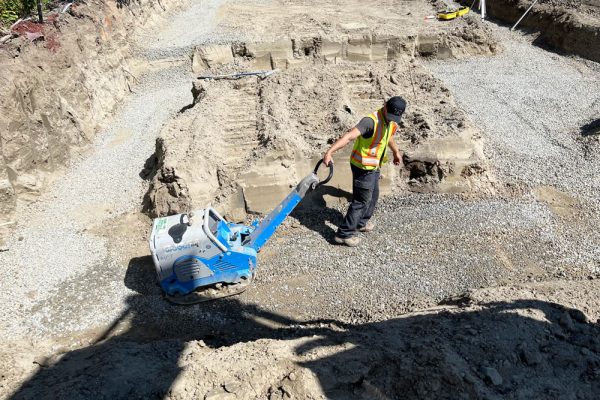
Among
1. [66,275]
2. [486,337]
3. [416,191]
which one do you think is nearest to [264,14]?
[416,191]

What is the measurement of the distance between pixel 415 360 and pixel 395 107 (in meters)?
2.74

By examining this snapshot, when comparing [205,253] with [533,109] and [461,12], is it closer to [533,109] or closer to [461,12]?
[533,109]

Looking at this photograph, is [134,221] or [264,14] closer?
[134,221]

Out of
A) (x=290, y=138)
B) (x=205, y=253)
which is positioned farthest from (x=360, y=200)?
(x=205, y=253)

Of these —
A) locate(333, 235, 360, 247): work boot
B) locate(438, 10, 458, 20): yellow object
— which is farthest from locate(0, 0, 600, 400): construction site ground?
locate(438, 10, 458, 20): yellow object

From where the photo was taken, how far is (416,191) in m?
6.67

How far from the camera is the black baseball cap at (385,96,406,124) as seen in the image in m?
4.85

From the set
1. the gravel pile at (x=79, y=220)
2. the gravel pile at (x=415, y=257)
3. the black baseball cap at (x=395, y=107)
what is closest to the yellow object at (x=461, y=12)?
the gravel pile at (x=79, y=220)

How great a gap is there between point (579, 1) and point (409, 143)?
11068 mm

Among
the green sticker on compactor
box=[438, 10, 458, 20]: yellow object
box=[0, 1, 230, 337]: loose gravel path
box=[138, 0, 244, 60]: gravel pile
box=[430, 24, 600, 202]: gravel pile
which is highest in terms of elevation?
box=[438, 10, 458, 20]: yellow object

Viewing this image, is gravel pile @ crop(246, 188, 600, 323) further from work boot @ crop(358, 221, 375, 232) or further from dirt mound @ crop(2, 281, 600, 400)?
dirt mound @ crop(2, 281, 600, 400)

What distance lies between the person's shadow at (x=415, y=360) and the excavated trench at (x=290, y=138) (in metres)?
2.36

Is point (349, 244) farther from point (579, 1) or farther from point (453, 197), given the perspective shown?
point (579, 1)

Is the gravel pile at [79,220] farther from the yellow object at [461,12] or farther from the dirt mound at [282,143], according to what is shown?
the yellow object at [461,12]
